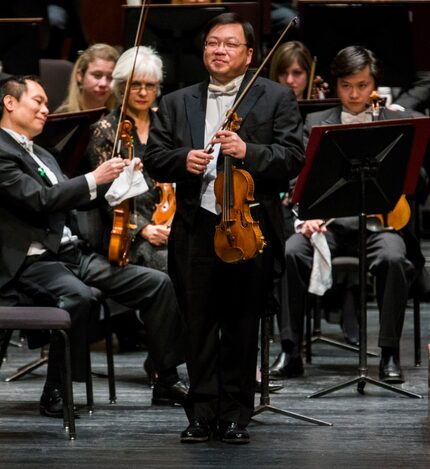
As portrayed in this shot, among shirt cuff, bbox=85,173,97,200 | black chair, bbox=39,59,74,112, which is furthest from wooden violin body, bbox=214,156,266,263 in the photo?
black chair, bbox=39,59,74,112

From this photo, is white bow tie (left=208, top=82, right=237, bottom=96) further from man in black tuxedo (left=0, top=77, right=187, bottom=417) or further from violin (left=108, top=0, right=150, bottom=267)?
violin (left=108, top=0, right=150, bottom=267)

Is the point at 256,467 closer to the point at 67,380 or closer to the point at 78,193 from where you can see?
the point at 67,380

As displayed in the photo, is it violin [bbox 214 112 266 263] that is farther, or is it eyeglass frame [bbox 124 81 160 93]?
eyeglass frame [bbox 124 81 160 93]

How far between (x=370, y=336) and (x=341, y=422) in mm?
1814

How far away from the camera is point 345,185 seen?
4770 millimetres

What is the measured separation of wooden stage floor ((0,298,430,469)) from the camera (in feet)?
13.1

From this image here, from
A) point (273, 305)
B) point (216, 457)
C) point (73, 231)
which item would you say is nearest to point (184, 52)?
point (73, 231)

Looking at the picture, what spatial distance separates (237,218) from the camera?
3.91 meters

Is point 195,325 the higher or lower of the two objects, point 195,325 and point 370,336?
the higher

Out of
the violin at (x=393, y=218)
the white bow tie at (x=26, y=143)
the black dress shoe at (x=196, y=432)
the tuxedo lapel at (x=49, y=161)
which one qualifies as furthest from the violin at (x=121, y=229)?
the violin at (x=393, y=218)

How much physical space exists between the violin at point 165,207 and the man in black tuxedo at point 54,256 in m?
0.35

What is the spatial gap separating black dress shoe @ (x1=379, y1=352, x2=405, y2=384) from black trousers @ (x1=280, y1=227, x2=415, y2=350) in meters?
0.08

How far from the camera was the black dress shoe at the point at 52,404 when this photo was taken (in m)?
4.66

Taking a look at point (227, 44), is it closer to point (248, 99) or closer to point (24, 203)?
point (248, 99)
